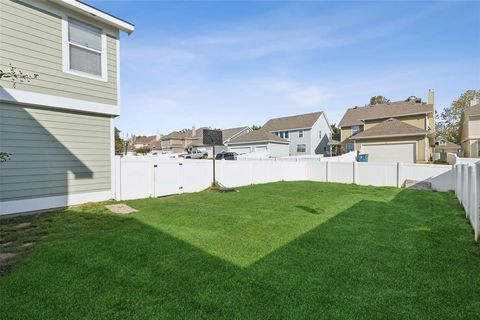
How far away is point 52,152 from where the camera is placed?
22.2 feet

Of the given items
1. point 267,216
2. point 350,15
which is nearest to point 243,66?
point 350,15

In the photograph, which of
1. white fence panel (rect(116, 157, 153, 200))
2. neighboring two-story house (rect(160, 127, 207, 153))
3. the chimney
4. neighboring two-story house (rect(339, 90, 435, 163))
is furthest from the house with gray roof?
white fence panel (rect(116, 157, 153, 200))

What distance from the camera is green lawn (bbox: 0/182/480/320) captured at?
253 cm

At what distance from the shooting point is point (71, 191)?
7105mm

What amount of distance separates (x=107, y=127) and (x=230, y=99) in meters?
17.5

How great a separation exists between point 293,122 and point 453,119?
33177 millimetres

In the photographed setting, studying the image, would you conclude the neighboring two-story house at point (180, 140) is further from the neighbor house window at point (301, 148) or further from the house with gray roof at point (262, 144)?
the neighbor house window at point (301, 148)

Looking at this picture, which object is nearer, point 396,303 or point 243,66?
point 396,303

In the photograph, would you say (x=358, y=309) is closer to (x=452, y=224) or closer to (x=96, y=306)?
(x=96, y=306)

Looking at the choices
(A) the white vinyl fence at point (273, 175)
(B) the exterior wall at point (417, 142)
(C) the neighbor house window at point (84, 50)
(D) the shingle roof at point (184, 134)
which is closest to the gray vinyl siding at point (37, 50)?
(C) the neighbor house window at point (84, 50)

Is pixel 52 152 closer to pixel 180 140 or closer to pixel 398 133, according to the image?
pixel 398 133

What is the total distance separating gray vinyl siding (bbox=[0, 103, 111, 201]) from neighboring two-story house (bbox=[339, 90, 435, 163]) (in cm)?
2287

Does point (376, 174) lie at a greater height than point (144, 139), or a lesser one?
lesser

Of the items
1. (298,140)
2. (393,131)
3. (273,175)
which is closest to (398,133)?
(393,131)
